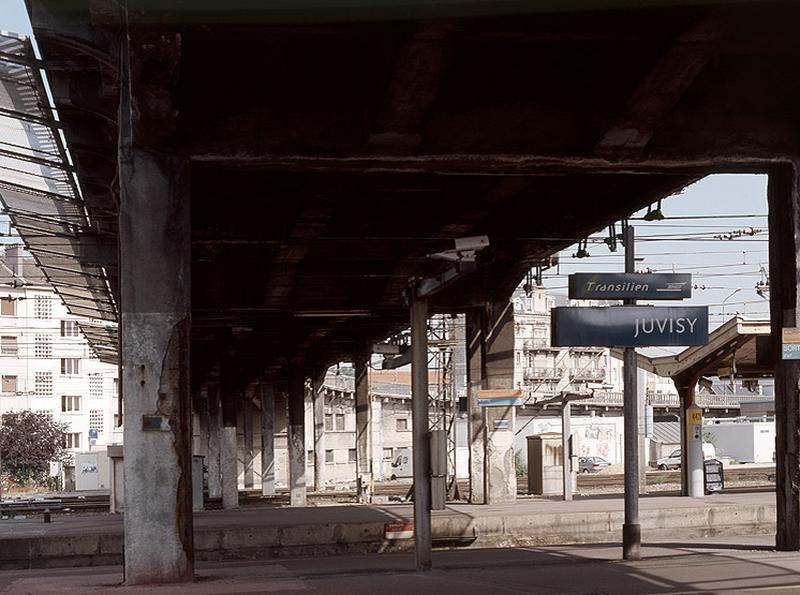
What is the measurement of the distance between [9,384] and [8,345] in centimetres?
309

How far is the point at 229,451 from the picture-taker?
46.7 meters

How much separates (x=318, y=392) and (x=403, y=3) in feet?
165

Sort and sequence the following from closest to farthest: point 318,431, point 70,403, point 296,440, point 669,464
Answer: point 296,440 < point 318,431 < point 669,464 < point 70,403

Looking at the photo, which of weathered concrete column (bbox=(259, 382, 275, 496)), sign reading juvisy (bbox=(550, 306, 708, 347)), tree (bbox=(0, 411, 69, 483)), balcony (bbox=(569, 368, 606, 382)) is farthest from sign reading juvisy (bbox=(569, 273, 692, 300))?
balcony (bbox=(569, 368, 606, 382))

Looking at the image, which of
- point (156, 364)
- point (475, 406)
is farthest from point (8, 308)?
point (156, 364)

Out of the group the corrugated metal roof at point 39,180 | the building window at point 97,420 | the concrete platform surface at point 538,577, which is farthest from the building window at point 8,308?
the concrete platform surface at point 538,577

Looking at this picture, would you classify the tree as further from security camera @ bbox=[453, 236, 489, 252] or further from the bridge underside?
security camera @ bbox=[453, 236, 489, 252]

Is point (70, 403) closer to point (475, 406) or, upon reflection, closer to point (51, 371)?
point (51, 371)

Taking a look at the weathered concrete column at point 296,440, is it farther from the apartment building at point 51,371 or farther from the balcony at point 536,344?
the balcony at point 536,344

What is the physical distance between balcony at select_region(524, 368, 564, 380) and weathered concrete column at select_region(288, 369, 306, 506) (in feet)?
162

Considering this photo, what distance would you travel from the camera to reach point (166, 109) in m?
11.8

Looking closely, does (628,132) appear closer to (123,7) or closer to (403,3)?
(403,3)

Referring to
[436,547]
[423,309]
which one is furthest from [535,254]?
[423,309]

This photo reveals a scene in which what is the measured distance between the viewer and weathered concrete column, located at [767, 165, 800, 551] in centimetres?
1445
